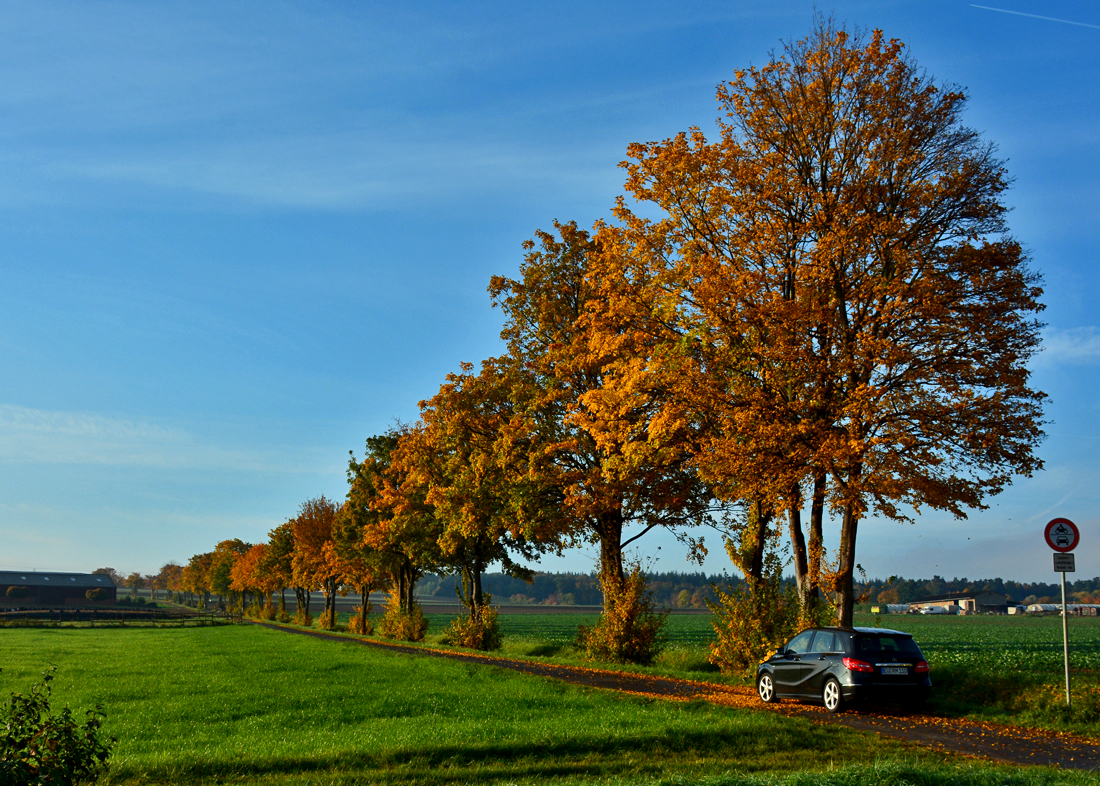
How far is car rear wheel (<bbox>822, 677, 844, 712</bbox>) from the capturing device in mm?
15234

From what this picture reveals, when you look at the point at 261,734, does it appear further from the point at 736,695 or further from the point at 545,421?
the point at 545,421

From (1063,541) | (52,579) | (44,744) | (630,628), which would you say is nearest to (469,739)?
(44,744)

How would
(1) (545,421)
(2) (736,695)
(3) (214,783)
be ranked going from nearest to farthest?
(3) (214,783) < (2) (736,695) < (1) (545,421)

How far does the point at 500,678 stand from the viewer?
21156 mm

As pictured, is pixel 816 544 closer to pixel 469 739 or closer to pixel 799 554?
pixel 799 554

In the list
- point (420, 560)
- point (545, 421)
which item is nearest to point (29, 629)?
point (420, 560)

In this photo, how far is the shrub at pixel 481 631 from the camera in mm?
36156

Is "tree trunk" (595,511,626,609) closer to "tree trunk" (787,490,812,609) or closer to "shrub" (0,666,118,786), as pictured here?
"tree trunk" (787,490,812,609)

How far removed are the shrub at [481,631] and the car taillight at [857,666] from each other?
75.5ft

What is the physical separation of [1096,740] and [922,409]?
8.04 metres

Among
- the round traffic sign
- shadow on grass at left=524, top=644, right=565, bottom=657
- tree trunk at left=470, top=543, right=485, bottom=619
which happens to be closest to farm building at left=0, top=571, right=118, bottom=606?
tree trunk at left=470, top=543, right=485, bottom=619

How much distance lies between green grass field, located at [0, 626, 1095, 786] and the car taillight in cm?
206

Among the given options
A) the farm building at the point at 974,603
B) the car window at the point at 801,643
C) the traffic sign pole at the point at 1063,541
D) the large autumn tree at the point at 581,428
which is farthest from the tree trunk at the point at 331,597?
the farm building at the point at 974,603

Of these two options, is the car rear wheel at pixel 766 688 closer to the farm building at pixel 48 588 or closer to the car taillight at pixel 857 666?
the car taillight at pixel 857 666
